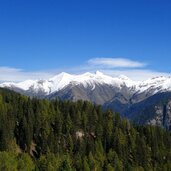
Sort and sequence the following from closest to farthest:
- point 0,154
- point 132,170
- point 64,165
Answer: point 64,165, point 0,154, point 132,170

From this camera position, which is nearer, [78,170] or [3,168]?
[3,168]

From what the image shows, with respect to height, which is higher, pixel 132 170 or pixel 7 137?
pixel 7 137

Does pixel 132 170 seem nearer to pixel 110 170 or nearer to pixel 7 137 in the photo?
pixel 110 170

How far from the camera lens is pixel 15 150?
Result: 196 m

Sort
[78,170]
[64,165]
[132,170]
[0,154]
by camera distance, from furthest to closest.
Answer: [132,170], [78,170], [0,154], [64,165]

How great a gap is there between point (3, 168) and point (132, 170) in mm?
60806

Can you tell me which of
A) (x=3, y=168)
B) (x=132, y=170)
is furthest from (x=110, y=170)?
(x=3, y=168)

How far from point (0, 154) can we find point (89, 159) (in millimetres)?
44277

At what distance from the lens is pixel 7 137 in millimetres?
198000

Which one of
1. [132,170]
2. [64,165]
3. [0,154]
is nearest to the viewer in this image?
[64,165]

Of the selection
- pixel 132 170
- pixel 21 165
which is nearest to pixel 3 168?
pixel 21 165

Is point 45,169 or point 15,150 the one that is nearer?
point 45,169

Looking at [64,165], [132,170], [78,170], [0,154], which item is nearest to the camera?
[64,165]

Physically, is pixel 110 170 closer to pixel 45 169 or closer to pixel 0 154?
pixel 45 169
